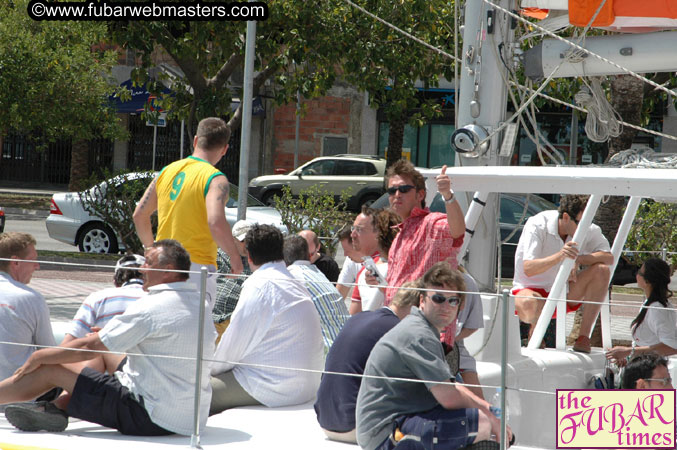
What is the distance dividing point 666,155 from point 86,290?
11.9 feet

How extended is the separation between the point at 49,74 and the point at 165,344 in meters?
20.2

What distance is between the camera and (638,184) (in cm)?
520

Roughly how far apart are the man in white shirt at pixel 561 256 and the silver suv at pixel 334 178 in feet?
58.2

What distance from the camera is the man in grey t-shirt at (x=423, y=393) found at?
428 centimetres

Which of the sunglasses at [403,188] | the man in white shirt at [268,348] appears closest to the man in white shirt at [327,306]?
the man in white shirt at [268,348]

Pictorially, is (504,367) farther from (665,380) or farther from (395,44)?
(395,44)

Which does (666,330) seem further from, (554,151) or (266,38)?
(266,38)

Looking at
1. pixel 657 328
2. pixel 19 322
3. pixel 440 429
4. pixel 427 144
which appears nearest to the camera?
pixel 440 429

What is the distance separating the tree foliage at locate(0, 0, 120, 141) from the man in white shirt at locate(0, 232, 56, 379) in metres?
17.6

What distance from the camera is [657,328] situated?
4.59m

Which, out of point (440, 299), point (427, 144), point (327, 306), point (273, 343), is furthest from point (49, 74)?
point (440, 299)

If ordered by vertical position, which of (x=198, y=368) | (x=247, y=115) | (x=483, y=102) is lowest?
(x=198, y=368)

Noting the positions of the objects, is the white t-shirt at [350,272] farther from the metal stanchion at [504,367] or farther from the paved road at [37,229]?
the paved road at [37,229]

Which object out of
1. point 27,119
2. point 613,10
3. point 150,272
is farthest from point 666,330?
point 27,119
